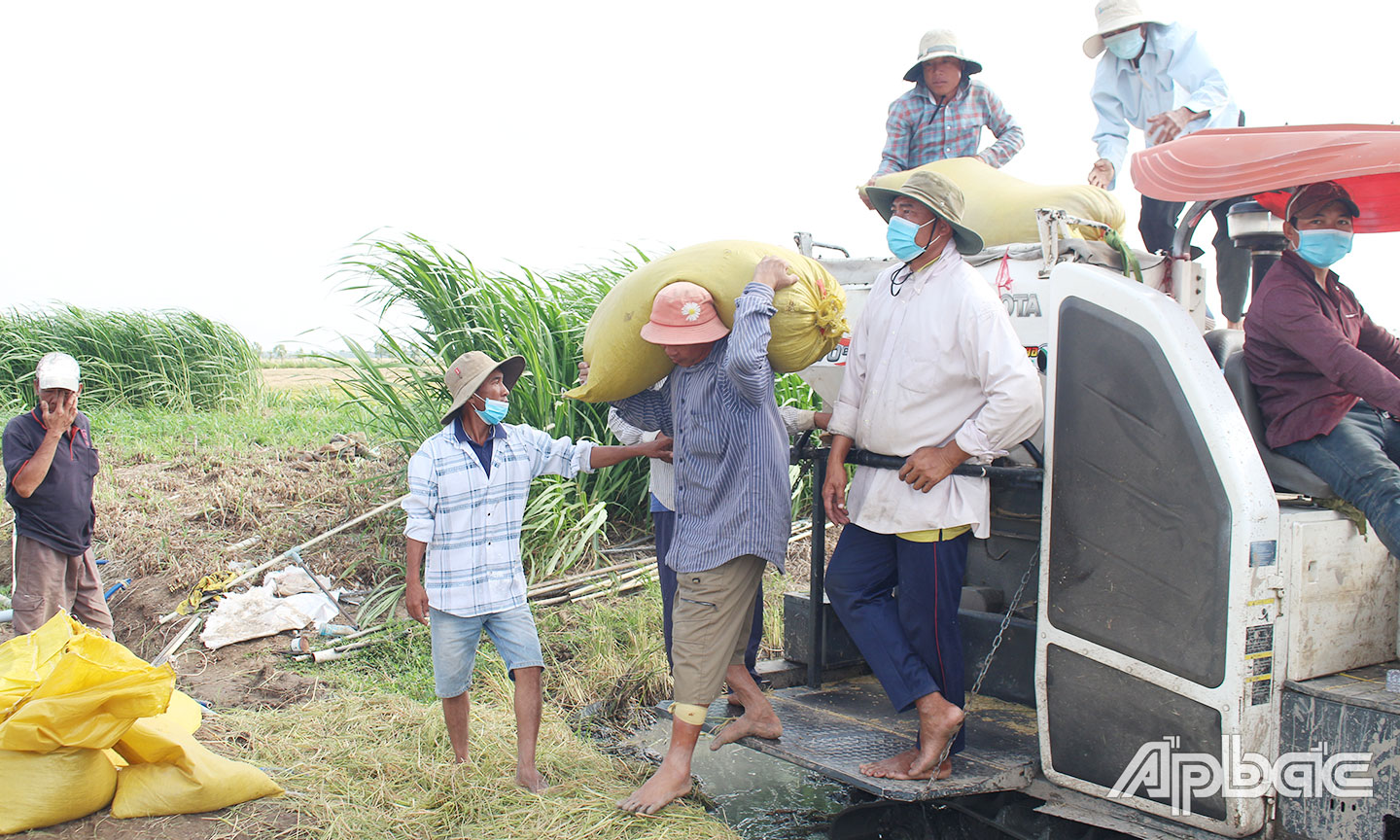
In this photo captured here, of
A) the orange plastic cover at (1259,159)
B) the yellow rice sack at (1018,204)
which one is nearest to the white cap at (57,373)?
the yellow rice sack at (1018,204)

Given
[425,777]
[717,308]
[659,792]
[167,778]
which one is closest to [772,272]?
[717,308]

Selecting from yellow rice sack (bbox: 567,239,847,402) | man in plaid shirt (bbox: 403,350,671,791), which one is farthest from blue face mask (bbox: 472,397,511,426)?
yellow rice sack (bbox: 567,239,847,402)

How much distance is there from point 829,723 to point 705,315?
1.50 metres

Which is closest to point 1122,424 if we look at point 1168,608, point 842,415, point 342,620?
point 1168,608

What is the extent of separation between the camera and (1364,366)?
107 inches

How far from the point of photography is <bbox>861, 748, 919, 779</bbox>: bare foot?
2.99 m

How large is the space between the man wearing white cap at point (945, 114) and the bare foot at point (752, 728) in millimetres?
2943

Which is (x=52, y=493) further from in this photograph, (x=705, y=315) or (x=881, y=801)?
(x=881, y=801)

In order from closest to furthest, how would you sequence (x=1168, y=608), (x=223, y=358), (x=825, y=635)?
(x=1168, y=608), (x=825, y=635), (x=223, y=358)

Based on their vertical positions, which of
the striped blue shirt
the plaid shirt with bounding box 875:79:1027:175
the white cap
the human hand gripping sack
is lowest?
the striped blue shirt

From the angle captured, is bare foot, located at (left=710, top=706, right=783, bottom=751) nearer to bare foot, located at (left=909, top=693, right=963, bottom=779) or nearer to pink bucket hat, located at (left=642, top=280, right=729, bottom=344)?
bare foot, located at (left=909, top=693, right=963, bottom=779)

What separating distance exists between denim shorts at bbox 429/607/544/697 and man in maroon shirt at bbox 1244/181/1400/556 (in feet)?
8.69

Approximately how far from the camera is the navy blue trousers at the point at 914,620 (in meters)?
3.10

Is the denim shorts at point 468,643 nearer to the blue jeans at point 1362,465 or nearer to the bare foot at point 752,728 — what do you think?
the bare foot at point 752,728
